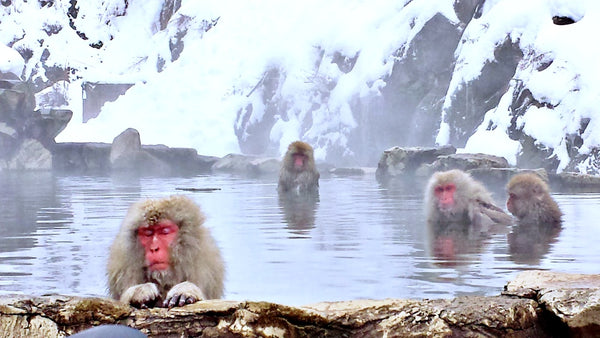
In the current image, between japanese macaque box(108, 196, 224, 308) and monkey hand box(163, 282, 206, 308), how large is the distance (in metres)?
0.08

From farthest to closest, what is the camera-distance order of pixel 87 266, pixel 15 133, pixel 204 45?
pixel 204 45 → pixel 15 133 → pixel 87 266

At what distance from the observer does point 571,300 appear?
279 cm

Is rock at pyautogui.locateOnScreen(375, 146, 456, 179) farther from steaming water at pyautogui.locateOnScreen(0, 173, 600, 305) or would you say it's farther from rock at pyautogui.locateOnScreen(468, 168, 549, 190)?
steaming water at pyautogui.locateOnScreen(0, 173, 600, 305)

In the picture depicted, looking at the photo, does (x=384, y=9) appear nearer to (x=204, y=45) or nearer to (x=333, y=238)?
(x=204, y=45)

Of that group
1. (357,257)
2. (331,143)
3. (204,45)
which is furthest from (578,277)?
(204,45)

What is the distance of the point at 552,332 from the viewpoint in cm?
284

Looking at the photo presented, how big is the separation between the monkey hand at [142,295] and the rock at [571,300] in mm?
1079

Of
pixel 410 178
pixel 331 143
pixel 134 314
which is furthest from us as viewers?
pixel 331 143

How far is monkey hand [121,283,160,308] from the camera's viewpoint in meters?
2.76

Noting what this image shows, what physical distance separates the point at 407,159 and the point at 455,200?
8.77m

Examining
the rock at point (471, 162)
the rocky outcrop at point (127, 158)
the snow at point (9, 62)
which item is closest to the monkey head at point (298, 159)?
the rock at point (471, 162)

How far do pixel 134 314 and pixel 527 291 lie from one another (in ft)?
3.90

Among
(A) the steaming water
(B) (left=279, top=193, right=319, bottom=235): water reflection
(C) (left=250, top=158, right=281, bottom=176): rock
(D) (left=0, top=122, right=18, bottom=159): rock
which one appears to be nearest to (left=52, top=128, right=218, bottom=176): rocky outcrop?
(D) (left=0, top=122, right=18, bottom=159): rock

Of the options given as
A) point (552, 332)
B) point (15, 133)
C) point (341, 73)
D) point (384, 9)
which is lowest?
point (552, 332)
